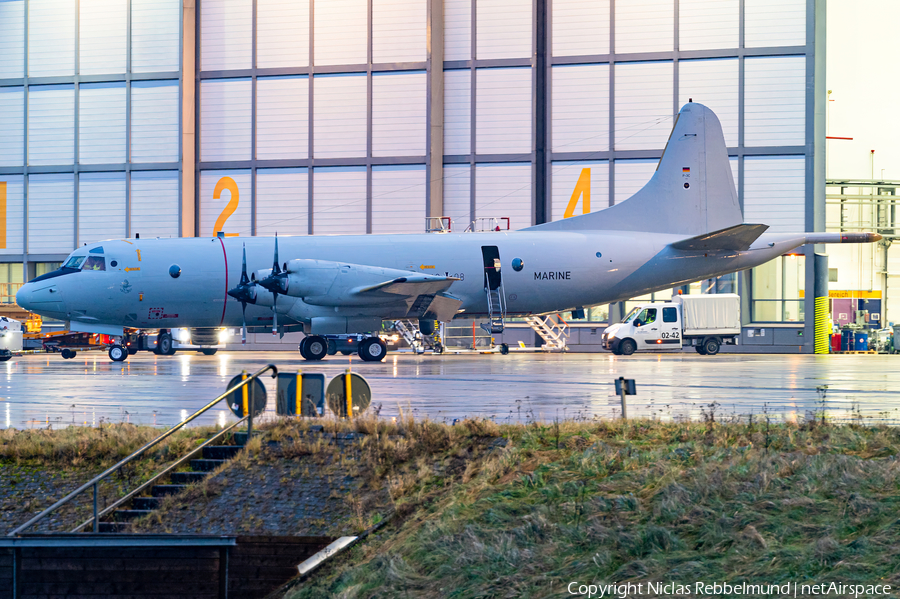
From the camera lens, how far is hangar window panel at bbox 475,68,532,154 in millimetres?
51375

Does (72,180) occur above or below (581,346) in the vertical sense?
above

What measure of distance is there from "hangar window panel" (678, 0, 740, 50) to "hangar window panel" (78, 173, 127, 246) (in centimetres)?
3715

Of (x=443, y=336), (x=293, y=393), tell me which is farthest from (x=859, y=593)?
(x=443, y=336)

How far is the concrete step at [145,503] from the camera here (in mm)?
11367

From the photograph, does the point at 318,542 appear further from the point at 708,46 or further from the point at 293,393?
the point at 708,46

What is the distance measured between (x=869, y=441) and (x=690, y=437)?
223 centimetres

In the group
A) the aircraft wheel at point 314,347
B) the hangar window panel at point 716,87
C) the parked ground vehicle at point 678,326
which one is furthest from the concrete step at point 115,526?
the hangar window panel at point 716,87

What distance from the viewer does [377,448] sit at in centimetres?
1176

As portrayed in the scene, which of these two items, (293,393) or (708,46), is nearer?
(293,393)

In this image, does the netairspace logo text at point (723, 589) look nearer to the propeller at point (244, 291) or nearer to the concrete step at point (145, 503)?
the concrete step at point (145, 503)

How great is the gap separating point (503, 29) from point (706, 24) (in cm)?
1238

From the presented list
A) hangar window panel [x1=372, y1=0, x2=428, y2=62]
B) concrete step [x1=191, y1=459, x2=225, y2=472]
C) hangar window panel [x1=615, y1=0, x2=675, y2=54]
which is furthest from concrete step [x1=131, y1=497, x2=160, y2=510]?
hangar window panel [x1=615, y1=0, x2=675, y2=54]

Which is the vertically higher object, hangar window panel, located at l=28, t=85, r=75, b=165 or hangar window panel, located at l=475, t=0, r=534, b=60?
hangar window panel, located at l=475, t=0, r=534, b=60

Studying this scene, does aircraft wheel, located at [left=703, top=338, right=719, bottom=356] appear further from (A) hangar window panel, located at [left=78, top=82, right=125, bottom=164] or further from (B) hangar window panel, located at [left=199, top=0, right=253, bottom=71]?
(A) hangar window panel, located at [left=78, top=82, right=125, bottom=164]
